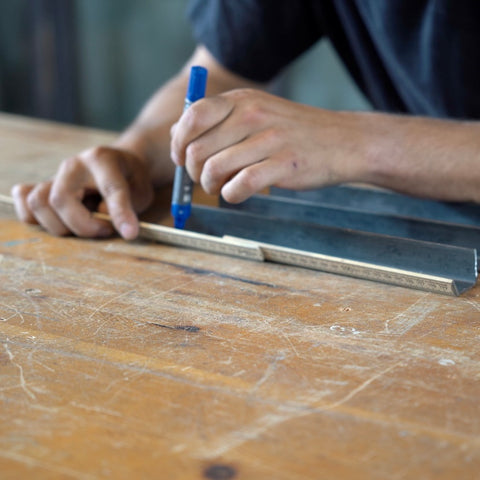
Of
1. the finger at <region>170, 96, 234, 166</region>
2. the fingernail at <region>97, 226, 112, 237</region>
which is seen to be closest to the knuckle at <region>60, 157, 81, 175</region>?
the fingernail at <region>97, 226, 112, 237</region>

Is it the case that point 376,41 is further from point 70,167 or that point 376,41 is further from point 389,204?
point 70,167

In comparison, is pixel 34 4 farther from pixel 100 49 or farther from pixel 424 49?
pixel 424 49

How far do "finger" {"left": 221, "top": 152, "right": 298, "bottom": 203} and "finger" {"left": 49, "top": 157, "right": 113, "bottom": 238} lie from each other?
219 millimetres

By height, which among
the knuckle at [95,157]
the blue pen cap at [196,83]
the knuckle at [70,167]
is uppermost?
the blue pen cap at [196,83]

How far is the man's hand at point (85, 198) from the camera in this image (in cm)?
109

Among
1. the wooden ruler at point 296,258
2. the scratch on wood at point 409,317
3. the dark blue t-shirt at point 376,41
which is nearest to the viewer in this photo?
the scratch on wood at point 409,317

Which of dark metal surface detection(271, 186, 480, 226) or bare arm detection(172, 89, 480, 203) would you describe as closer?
bare arm detection(172, 89, 480, 203)

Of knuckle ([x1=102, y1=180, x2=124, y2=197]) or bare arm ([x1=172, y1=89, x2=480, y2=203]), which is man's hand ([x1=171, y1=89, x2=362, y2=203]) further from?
knuckle ([x1=102, y1=180, x2=124, y2=197])

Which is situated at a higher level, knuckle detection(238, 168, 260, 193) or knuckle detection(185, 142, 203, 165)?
knuckle detection(185, 142, 203, 165)

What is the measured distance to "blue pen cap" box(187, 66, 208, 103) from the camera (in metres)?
0.99

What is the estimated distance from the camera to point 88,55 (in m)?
3.94

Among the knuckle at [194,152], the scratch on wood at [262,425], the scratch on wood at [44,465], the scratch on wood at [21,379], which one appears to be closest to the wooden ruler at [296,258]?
the knuckle at [194,152]

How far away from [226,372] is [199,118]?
0.42m

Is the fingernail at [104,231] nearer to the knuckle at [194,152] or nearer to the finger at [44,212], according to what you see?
the finger at [44,212]
